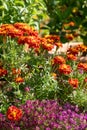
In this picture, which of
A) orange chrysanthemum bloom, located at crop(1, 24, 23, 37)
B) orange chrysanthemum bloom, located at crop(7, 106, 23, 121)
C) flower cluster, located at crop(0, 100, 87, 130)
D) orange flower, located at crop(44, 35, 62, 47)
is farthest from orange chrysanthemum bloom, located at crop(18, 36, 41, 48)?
orange chrysanthemum bloom, located at crop(7, 106, 23, 121)

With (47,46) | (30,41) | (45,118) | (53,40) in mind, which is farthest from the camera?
(53,40)

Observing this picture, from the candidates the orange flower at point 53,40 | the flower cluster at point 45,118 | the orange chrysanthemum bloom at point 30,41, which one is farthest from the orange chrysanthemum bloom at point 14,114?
the orange flower at point 53,40

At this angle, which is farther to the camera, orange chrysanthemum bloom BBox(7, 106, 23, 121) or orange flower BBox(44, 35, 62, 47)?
orange flower BBox(44, 35, 62, 47)

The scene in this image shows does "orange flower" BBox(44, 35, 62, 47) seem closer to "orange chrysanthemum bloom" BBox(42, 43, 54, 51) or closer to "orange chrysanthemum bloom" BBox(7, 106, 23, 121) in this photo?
"orange chrysanthemum bloom" BBox(42, 43, 54, 51)

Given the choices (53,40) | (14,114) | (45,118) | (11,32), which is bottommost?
(45,118)

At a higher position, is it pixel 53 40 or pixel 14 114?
pixel 53 40

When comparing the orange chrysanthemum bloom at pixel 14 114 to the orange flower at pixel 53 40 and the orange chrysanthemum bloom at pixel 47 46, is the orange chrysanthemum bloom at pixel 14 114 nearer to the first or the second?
the orange chrysanthemum bloom at pixel 47 46

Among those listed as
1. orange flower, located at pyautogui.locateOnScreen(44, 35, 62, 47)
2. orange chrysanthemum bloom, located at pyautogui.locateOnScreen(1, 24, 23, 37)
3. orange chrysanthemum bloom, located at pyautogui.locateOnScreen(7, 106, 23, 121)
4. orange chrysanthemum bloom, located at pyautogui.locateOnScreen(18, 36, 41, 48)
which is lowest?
orange chrysanthemum bloom, located at pyautogui.locateOnScreen(7, 106, 23, 121)

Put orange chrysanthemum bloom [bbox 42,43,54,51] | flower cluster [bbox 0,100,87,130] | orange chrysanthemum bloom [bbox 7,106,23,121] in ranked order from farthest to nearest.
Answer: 1. orange chrysanthemum bloom [bbox 42,43,54,51]
2. flower cluster [bbox 0,100,87,130]
3. orange chrysanthemum bloom [bbox 7,106,23,121]

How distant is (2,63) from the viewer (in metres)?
4.46

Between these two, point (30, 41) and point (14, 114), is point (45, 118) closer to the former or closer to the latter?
point (14, 114)

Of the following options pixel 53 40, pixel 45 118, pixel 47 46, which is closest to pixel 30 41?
pixel 47 46

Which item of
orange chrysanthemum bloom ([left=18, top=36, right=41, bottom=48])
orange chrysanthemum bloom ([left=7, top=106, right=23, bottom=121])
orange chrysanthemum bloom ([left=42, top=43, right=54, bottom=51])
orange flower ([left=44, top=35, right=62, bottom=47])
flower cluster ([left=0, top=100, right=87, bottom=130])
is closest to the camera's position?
orange chrysanthemum bloom ([left=7, top=106, right=23, bottom=121])

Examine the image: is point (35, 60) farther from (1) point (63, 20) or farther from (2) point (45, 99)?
(1) point (63, 20)
